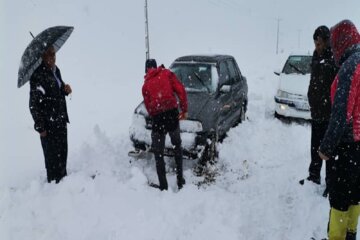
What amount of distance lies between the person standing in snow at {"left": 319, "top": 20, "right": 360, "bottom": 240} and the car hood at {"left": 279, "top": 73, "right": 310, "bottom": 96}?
5.27m

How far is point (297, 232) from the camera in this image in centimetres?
405

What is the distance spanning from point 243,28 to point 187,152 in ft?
172

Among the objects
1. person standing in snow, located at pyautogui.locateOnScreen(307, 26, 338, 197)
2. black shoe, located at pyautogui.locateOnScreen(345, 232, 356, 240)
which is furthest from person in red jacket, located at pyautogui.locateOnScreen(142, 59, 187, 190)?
black shoe, located at pyautogui.locateOnScreen(345, 232, 356, 240)

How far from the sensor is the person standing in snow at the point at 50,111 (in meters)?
4.60

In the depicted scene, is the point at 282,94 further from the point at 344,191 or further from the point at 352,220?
the point at 344,191

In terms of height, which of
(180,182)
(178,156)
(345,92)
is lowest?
(180,182)

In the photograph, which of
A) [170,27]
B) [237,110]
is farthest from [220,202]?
[170,27]

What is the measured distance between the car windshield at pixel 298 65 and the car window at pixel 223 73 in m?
2.54

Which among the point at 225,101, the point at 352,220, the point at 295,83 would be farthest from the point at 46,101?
the point at 295,83

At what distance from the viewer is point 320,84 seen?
471 cm

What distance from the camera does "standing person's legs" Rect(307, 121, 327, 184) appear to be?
486 cm

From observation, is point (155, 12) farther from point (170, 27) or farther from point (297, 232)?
point (297, 232)

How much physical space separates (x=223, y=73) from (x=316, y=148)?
2.89 metres

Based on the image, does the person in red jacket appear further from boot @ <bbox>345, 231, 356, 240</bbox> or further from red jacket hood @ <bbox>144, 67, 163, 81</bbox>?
boot @ <bbox>345, 231, 356, 240</bbox>
